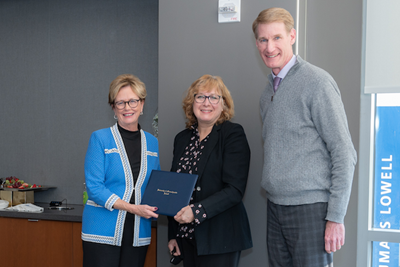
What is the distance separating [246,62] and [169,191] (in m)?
0.99

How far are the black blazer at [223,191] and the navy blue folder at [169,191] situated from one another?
0.08 meters

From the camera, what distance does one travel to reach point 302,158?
58.8 inches

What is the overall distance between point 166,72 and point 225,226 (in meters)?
1.15

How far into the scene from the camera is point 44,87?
11.4 feet

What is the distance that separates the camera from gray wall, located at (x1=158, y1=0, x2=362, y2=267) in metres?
2.21

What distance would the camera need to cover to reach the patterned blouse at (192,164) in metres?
1.72

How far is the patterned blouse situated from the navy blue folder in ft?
0.23

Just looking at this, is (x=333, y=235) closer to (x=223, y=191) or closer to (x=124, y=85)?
(x=223, y=191)

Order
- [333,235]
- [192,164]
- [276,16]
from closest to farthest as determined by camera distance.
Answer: [333,235] < [276,16] < [192,164]

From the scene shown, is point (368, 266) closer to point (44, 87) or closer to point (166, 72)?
point (166, 72)

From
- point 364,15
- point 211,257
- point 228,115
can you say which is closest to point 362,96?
point 364,15

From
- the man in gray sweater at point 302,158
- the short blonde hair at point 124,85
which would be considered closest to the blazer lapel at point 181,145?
the short blonde hair at point 124,85

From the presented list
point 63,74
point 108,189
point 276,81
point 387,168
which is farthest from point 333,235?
point 63,74

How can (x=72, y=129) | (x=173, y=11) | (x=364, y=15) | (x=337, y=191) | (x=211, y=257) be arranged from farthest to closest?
(x=72, y=129)
(x=364, y=15)
(x=173, y=11)
(x=211, y=257)
(x=337, y=191)
